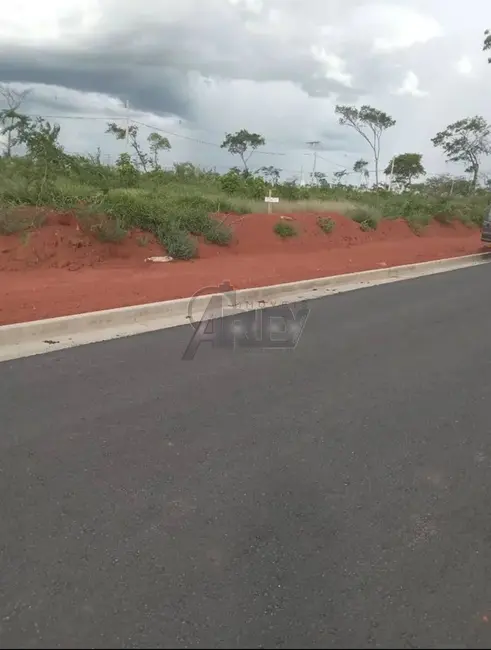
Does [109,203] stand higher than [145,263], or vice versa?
[109,203]

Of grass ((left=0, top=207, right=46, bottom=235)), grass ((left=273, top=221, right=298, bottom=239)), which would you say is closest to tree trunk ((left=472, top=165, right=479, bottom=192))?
grass ((left=273, top=221, right=298, bottom=239))

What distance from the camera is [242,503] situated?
293 centimetres

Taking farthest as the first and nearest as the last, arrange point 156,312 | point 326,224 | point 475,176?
point 475,176, point 326,224, point 156,312

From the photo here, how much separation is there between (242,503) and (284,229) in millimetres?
12997

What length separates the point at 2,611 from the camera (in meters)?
2.14

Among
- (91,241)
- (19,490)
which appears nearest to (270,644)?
(19,490)

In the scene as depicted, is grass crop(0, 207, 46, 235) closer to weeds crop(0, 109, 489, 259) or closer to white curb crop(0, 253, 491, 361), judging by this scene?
weeds crop(0, 109, 489, 259)

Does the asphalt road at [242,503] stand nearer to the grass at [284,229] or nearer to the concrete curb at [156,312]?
the concrete curb at [156,312]

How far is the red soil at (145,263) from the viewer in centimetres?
734

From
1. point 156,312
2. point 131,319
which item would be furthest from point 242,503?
point 156,312

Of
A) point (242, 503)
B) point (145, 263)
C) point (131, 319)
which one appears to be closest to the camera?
point (242, 503)

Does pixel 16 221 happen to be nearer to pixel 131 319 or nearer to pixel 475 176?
pixel 131 319

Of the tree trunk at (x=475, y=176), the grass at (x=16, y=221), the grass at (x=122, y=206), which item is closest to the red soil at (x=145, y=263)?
the grass at (x=16, y=221)

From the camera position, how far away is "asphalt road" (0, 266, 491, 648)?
7.05ft
